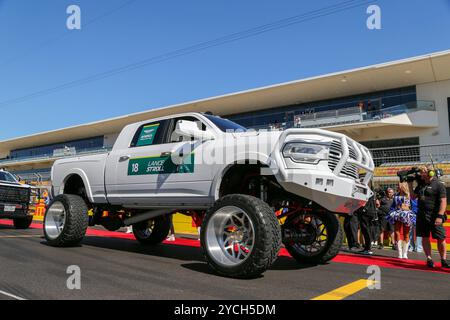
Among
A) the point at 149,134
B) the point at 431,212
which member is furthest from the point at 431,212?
the point at 149,134

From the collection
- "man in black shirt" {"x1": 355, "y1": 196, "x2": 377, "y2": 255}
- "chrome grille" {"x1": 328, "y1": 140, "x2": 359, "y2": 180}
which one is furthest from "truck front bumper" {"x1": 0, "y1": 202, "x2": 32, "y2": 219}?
"chrome grille" {"x1": 328, "y1": 140, "x2": 359, "y2": 180}

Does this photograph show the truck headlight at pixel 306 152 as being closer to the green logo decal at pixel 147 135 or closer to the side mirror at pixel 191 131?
the side mirror at pixel 191 131

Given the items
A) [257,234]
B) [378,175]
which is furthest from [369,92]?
[257,234]

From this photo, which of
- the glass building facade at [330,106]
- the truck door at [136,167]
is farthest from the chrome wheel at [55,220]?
the glass building facade at [330,106]

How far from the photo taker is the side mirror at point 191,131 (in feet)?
17.1

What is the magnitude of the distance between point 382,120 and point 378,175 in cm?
1532

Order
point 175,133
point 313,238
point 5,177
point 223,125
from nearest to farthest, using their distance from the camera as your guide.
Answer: point 313,238, point 223,125, point 175,133, point 5,177

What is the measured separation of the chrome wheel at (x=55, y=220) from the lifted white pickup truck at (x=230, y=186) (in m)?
0.02

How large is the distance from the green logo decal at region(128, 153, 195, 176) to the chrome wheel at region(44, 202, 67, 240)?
1780 mm

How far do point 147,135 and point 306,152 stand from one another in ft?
9.41

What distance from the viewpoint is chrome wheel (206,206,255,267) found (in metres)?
4.81

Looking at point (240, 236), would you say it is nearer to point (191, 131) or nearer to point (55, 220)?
point (191, 131)

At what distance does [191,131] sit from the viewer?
17.4 ft

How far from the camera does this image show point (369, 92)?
1288 inches
